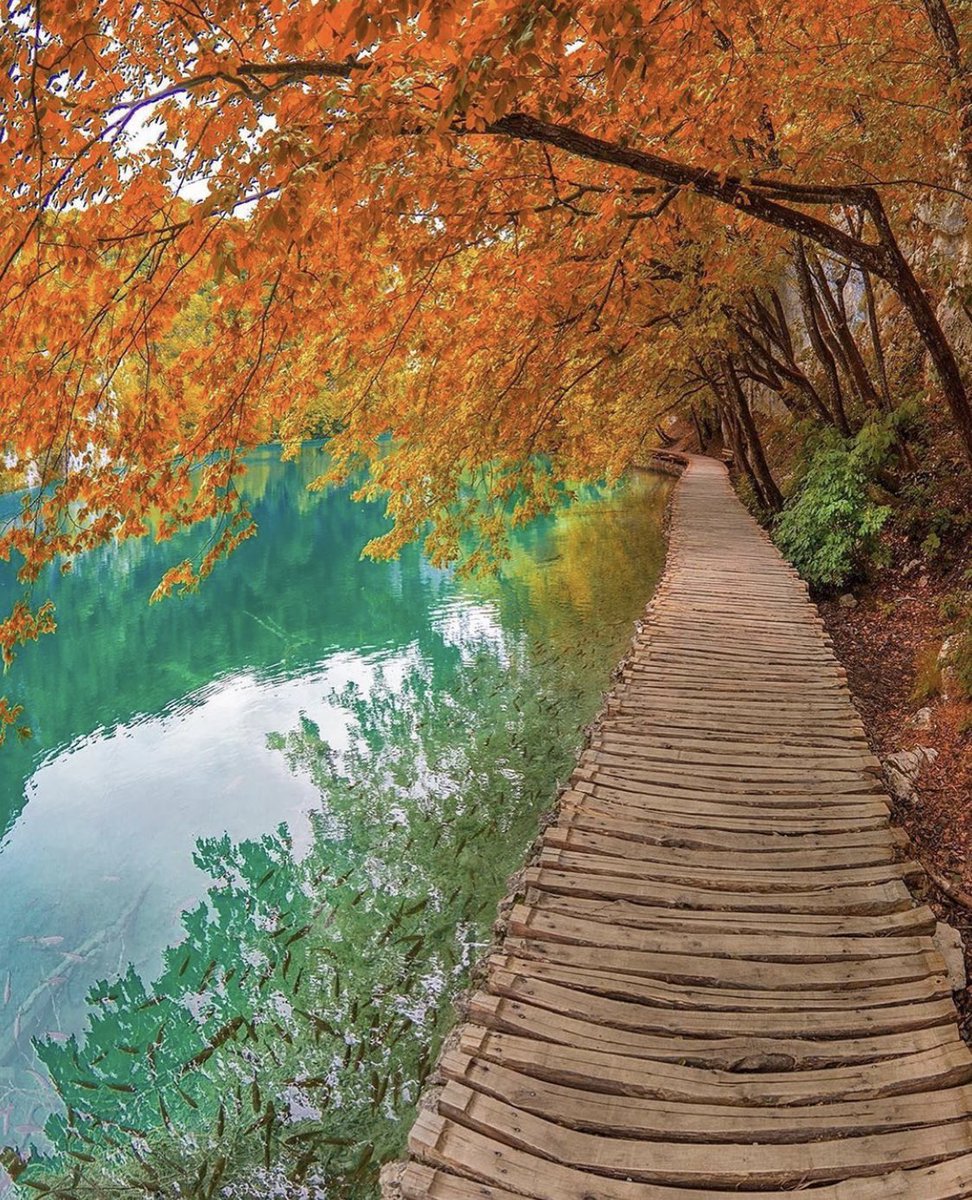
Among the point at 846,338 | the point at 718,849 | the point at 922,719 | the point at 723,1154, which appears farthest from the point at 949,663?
the point at 846,338

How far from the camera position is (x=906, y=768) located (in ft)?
18.6

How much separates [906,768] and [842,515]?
18.4 ft

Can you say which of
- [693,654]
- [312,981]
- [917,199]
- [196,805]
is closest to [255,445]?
[312,981]

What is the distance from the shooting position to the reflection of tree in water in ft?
13.6

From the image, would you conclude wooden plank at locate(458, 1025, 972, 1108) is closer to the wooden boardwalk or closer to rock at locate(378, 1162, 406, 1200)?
the wooden boardwalk

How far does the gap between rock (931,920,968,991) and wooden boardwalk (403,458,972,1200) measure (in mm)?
99

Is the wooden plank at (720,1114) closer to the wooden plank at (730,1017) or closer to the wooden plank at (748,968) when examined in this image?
the wooden plank at (730,1017)

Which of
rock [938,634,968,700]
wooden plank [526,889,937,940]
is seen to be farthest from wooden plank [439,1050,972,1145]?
rock [938,634,968,700]

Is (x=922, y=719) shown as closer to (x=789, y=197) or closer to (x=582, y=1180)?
(x=789, y=197)

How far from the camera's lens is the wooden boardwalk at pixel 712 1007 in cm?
236

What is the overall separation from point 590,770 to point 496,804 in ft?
9.57

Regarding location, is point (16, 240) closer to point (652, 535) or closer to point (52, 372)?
point (52, 372)

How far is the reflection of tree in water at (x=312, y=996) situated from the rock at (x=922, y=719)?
3.39 metres

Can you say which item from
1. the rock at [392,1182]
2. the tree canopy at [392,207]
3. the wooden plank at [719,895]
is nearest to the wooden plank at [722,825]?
the wooden plank at [719,895]
